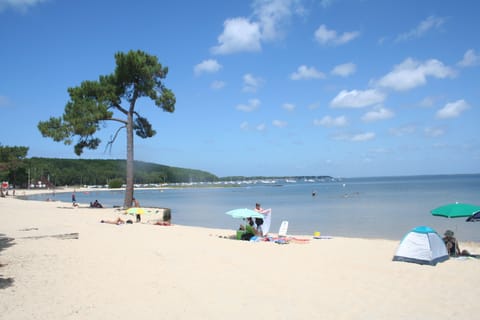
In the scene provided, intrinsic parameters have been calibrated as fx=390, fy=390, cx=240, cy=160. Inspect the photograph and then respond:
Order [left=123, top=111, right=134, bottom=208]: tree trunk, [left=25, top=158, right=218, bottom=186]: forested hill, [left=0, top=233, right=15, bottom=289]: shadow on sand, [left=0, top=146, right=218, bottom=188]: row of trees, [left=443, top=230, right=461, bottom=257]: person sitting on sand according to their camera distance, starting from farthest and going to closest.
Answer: [left=25, top=158, right=218, bottom=186]: forested hill, [left=0, top=146, right=218, bottom=188]: row of trees, [left=123, top=111, right=134, bottom=208]: tree trunk, [left=443, top=230, right=461, bottom=257]: person sitting on sand, [left=0, top=233, right=15, bottom=289]: shadow on sand

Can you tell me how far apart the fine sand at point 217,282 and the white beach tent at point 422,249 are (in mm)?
242

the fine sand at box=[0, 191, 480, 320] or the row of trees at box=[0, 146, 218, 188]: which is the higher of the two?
the row of trees at box=[0, 146, 218, 188]

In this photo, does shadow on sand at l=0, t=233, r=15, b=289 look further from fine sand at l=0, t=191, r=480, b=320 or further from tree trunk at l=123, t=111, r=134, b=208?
tree trunk at l=123, t=111, r=134, b=208

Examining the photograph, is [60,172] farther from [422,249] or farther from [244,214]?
[422,249]

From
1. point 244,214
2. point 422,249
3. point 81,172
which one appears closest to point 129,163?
point 244,214

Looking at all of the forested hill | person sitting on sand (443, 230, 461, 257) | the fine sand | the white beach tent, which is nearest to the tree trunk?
the fine sand

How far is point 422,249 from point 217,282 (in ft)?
16.4

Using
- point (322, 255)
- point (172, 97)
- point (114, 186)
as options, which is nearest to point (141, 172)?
point (114, 186)

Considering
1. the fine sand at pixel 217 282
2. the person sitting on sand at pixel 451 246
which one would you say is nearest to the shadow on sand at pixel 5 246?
the fine sand at pixel 217 282

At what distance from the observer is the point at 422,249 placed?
354 inches

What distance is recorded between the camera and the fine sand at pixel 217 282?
18.1 ft

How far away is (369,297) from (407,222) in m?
16.5

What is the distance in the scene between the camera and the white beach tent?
29.2 ft

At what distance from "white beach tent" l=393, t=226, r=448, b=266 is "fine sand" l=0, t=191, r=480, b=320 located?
242 mm
